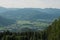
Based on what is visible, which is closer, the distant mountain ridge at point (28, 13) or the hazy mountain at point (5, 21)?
the hazy mountain at point (5, 21)

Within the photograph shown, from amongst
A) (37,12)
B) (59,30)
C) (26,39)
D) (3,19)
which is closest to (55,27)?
(59,30)

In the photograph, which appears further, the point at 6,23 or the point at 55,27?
the point at 6,23

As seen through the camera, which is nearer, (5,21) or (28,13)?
(5,21)

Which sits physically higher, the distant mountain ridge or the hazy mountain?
the distant mountain ridge

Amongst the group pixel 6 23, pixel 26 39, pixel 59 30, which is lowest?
pixel 6 23

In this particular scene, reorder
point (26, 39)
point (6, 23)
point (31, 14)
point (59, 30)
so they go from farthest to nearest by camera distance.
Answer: point (31, 14) < point (6, 23) < point (26, 39) < point (59, 30)

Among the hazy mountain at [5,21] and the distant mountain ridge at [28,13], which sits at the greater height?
the distant mountain ridge at [28,13]

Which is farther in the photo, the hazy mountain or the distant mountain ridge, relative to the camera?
the distant mountain ridge

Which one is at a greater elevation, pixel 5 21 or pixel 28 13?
pixel 28 13

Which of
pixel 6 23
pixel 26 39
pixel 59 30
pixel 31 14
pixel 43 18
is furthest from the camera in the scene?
pixel 31 14

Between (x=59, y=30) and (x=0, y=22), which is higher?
(x=59, y=30)

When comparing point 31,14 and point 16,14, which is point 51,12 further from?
point 16,14
